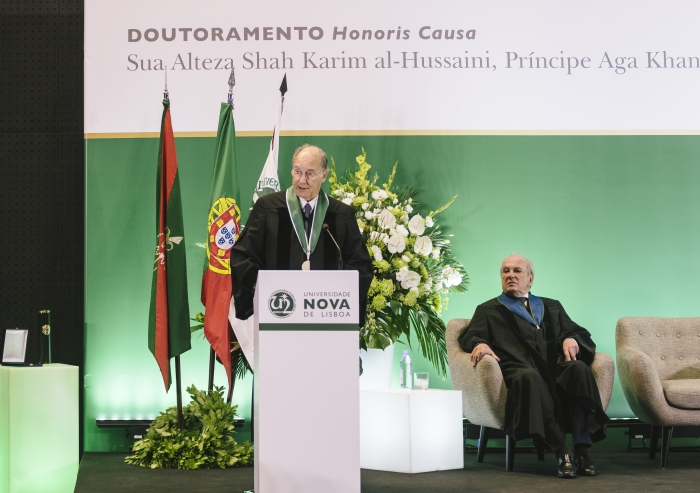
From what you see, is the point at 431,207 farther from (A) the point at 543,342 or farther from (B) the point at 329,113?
(A) the point at 543,342

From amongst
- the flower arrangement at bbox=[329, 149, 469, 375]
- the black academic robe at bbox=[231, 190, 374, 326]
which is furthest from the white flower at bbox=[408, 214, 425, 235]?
the black academic robe at bbox=[231, 190, 374, 326]

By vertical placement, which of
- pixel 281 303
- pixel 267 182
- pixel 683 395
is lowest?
pixel 683 395

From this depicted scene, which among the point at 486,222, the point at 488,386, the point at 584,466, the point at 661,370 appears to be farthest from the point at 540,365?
the point at 486,222

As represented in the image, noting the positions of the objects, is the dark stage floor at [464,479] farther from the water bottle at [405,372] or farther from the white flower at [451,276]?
the white flower at [451,276]

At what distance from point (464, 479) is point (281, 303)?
1.56m

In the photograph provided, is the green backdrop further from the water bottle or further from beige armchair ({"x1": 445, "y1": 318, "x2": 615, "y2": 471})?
beige armchair ({"x1": 445, "y1": 318, "x2": 615, "y2": 471})

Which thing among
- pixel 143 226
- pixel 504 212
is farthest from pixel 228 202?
pixel 504 212

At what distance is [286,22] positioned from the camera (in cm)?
555

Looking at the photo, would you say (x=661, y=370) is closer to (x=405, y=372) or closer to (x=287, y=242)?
(x=405, y=372)

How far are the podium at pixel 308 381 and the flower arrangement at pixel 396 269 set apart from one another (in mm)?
1527

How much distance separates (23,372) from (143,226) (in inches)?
52.2

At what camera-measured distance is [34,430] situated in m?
4.40

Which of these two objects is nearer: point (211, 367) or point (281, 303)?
point (281, 303)

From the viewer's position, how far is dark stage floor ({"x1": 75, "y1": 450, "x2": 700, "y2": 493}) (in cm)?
396
